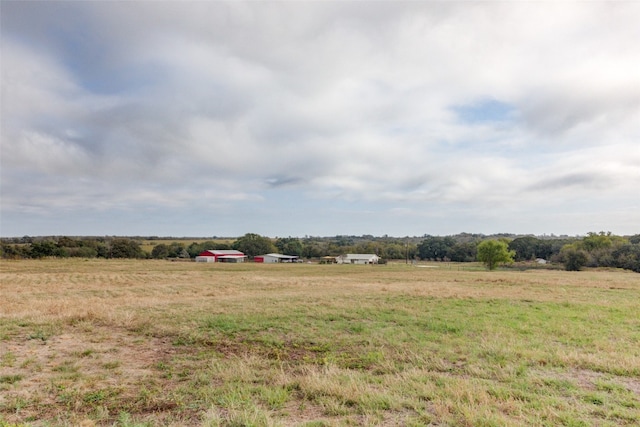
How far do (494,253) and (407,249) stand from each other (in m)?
48.8

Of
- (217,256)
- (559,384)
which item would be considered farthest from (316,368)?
(217,256)

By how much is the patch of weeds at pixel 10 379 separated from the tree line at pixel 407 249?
8382cm

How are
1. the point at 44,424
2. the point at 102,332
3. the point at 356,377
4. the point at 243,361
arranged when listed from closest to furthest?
the point at 44,424
the point at 356,377
the point at 243,361
the point at 102,332

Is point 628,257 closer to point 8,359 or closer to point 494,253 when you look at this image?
point 494,253

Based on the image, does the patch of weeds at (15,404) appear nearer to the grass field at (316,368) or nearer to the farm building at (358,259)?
the grass field at (316,368)

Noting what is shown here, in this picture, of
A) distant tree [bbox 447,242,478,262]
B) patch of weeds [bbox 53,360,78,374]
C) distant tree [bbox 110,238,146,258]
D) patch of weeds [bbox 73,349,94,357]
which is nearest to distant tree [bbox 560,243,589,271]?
distant tree [bbox 447,242,478,262]

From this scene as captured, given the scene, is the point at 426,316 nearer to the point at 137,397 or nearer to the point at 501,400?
the point at 501,400

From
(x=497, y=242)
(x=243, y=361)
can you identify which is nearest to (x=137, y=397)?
(x=243, y=361)

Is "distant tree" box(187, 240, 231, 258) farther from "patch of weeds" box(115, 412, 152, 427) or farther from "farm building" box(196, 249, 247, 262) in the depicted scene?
"patch of weeds" box(115, 412, 152, 427)

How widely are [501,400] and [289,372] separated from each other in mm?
4187

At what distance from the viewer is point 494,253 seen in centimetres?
7869

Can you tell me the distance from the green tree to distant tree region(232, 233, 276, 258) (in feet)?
276

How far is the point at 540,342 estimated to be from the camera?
422 inches

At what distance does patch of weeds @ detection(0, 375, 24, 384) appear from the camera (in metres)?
7.27
